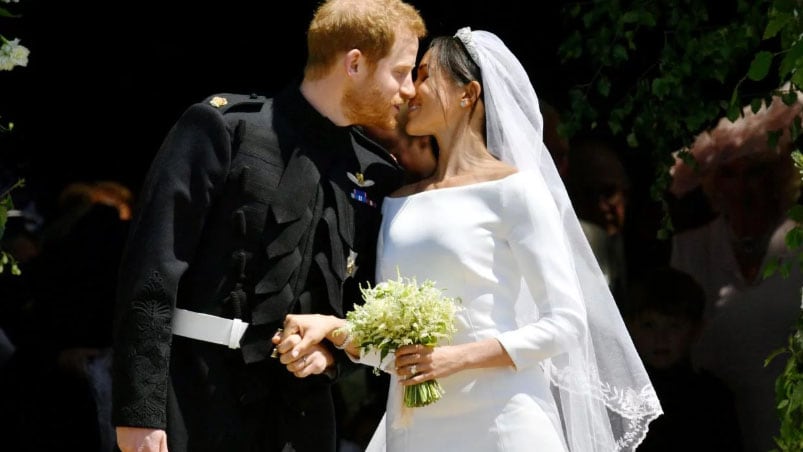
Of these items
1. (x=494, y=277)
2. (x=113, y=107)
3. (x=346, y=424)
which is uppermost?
(x=494, y=277)

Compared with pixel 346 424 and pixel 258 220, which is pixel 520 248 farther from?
pixel 346 424

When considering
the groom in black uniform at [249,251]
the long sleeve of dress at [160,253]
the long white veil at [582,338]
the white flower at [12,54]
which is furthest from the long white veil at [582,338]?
the white flower at [12,54]

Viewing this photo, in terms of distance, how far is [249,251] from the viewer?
3.98 meters

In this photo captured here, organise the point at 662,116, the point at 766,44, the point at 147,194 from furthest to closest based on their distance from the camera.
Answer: the point at 766,44, the point at 662,116, the point at 147,194

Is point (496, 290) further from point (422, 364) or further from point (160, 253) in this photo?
point (160, 253)

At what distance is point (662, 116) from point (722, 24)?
2.41ft

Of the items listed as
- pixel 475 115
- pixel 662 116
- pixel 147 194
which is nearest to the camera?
pixel 147 194

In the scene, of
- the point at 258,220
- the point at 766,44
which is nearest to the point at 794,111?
the point at 766,44

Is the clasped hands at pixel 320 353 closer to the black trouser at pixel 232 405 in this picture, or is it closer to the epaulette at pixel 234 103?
the black trouser at pixel 232 405

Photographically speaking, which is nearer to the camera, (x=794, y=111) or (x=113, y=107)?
(x=794, y=111)

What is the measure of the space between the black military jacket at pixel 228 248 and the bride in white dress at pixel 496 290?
5.6 inches

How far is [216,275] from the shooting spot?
13.0ft

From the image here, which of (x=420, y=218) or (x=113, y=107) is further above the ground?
(x=420, y=218)

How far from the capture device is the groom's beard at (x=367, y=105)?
4199 mm
